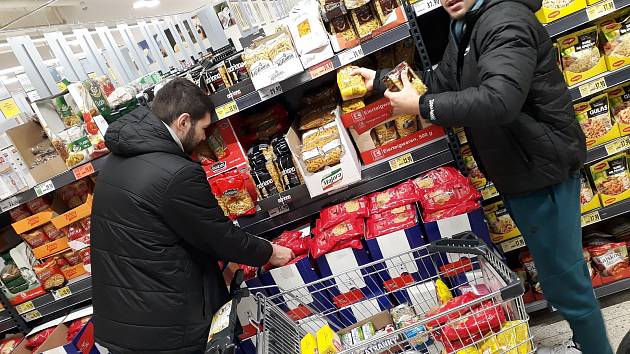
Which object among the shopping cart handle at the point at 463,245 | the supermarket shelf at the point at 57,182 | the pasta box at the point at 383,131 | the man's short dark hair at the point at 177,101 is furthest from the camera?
the supermarket shelf at the point at 57,182

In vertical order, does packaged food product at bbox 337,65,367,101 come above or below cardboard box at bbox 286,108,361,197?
above

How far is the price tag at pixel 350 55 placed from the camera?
187 centimetres

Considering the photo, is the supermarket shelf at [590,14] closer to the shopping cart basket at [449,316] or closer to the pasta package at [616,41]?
the pasta package at [616,41]

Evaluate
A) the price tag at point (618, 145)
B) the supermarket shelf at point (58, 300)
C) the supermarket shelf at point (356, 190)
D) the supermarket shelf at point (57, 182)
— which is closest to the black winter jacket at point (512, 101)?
the supermarket shelf at point (356, 190)

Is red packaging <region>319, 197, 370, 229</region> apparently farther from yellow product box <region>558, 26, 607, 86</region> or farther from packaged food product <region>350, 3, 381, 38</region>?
yellow product box <region>558, 26, 607, 86</region>

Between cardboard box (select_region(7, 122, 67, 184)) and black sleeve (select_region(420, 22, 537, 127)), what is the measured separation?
2090 mm

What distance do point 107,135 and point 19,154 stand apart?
0.96 meters

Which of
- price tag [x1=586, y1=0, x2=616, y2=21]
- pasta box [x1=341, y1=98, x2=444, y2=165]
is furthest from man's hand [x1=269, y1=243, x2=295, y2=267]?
price tag [x1=586, y1=0, x2=616, y2=21]

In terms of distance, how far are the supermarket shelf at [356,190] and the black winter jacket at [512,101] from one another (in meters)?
0.47

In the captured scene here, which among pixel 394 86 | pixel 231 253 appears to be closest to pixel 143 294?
pixel 231 253

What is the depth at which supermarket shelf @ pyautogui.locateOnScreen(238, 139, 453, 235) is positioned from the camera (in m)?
2.07

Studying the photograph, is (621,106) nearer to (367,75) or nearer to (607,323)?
(607,323)

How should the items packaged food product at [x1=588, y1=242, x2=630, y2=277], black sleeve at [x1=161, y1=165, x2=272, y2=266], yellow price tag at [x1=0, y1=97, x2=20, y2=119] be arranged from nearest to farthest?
black sleeve at [x1=161, y1=165, x2=272, y2=266] → packaged food product at [x1=588, y1=242, x2=630, y2=277] → yellow price tag at [x1=0, y1=97, x2=20, y2=119]

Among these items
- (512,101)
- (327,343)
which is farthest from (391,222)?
(512,101)
